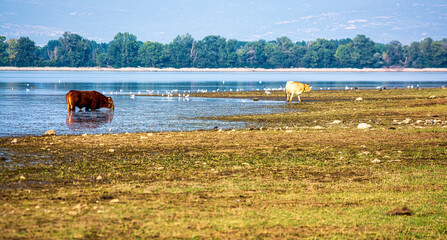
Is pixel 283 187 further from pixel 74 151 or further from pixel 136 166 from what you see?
pixel 74 151

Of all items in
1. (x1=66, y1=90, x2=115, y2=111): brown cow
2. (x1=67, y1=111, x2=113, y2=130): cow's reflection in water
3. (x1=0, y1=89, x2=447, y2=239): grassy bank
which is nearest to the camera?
(x1=0, y1=89, x2=447, y2=239): grassy bank

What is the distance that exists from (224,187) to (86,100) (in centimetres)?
2837

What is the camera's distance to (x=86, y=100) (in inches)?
1526

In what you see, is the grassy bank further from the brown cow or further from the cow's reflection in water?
the brown cow

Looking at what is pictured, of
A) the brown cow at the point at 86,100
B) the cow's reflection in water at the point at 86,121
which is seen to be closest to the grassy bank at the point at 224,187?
the cow's reflection in water at the point at 86,121

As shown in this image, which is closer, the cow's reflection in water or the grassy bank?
the grassy bank

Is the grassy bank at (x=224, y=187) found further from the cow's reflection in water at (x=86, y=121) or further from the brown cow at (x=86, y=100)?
the brown cow at (x=86, y=100)

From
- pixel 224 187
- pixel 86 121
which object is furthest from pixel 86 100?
pixel 224 187

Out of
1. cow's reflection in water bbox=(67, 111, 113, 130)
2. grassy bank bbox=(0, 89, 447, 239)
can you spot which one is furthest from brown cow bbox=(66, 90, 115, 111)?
grassy bank bbox=(0, 89, 447, 239)

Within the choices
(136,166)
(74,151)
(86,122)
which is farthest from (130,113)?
(136,166)

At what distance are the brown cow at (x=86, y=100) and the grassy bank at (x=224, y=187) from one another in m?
16.7

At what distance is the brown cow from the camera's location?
123 ft

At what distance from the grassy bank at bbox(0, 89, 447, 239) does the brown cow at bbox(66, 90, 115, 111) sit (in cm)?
1666

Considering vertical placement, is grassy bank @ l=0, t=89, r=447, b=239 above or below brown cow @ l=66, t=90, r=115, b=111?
below
